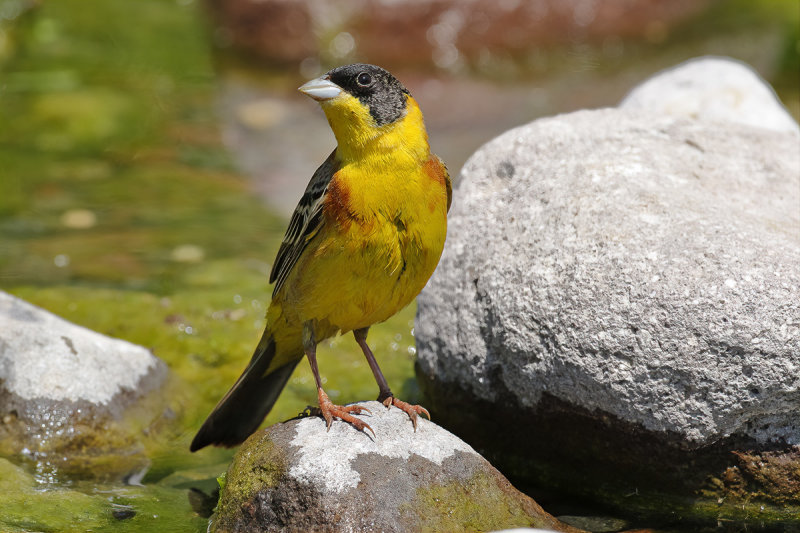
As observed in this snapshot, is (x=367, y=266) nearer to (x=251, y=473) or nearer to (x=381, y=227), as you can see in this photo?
(x=381, y=227)

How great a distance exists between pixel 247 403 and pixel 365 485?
1.29 metres

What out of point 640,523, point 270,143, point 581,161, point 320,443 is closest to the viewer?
point 320,443

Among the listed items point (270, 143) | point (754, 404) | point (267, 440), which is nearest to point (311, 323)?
point (267, 440)

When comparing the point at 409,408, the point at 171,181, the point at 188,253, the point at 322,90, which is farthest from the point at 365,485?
the point at 171,181

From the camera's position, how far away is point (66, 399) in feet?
17.9

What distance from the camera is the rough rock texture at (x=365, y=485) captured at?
4.17m

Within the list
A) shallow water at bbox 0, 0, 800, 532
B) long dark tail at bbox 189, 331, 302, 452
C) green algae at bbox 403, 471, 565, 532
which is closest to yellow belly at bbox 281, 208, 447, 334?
long dark tail at bbox 189, 331, 302, 452

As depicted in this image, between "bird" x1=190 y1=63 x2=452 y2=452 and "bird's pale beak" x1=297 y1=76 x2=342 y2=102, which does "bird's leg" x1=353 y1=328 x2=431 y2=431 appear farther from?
"bird's pale beak" x1=297 y1=76 x2=342 y2=102

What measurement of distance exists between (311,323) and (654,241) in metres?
1.65

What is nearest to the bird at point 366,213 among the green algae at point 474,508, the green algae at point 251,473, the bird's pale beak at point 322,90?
the bird's pale beak at point 322,90

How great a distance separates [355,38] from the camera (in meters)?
12.6

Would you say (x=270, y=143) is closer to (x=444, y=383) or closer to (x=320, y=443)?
(x=444, y=383)

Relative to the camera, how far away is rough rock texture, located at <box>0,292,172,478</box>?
5.37 metres

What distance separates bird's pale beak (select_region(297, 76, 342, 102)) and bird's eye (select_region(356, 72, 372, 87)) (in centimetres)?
9
